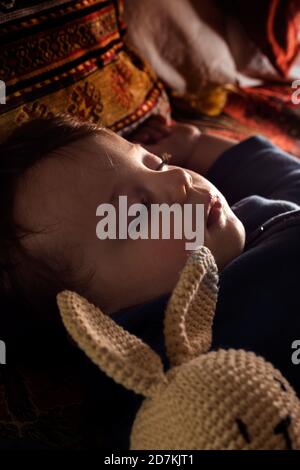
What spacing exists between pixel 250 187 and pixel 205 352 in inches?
21.1

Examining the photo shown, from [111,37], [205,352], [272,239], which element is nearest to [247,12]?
[111,37]

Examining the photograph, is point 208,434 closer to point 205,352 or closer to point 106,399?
point 205,352

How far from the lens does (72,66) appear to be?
841 millimetres

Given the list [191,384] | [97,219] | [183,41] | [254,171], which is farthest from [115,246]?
[183,41]

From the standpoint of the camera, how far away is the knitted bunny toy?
0.41m

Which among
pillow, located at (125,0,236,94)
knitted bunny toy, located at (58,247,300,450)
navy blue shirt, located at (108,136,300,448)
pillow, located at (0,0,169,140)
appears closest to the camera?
knitted bunny toy, located at (58,247,300,450)

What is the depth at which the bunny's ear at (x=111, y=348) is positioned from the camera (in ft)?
1.38

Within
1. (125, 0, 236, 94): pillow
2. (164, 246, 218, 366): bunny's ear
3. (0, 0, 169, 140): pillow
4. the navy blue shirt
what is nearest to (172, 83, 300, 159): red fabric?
(125, 0, 236, 94): pillow

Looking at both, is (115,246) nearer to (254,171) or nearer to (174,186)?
(174,186)

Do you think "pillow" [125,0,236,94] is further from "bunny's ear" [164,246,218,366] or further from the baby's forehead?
"bunny's ear" [164,246,218,366]

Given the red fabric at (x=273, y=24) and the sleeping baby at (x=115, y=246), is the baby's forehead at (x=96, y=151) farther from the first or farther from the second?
the red fabric at (x=273, y=24)

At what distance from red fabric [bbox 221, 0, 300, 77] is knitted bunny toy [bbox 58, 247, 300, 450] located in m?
0.95

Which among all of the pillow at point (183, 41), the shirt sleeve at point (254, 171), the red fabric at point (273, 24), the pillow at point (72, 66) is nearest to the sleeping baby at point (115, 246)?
the pillow at point (72, 66)

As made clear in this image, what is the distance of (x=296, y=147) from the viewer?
1.13m
